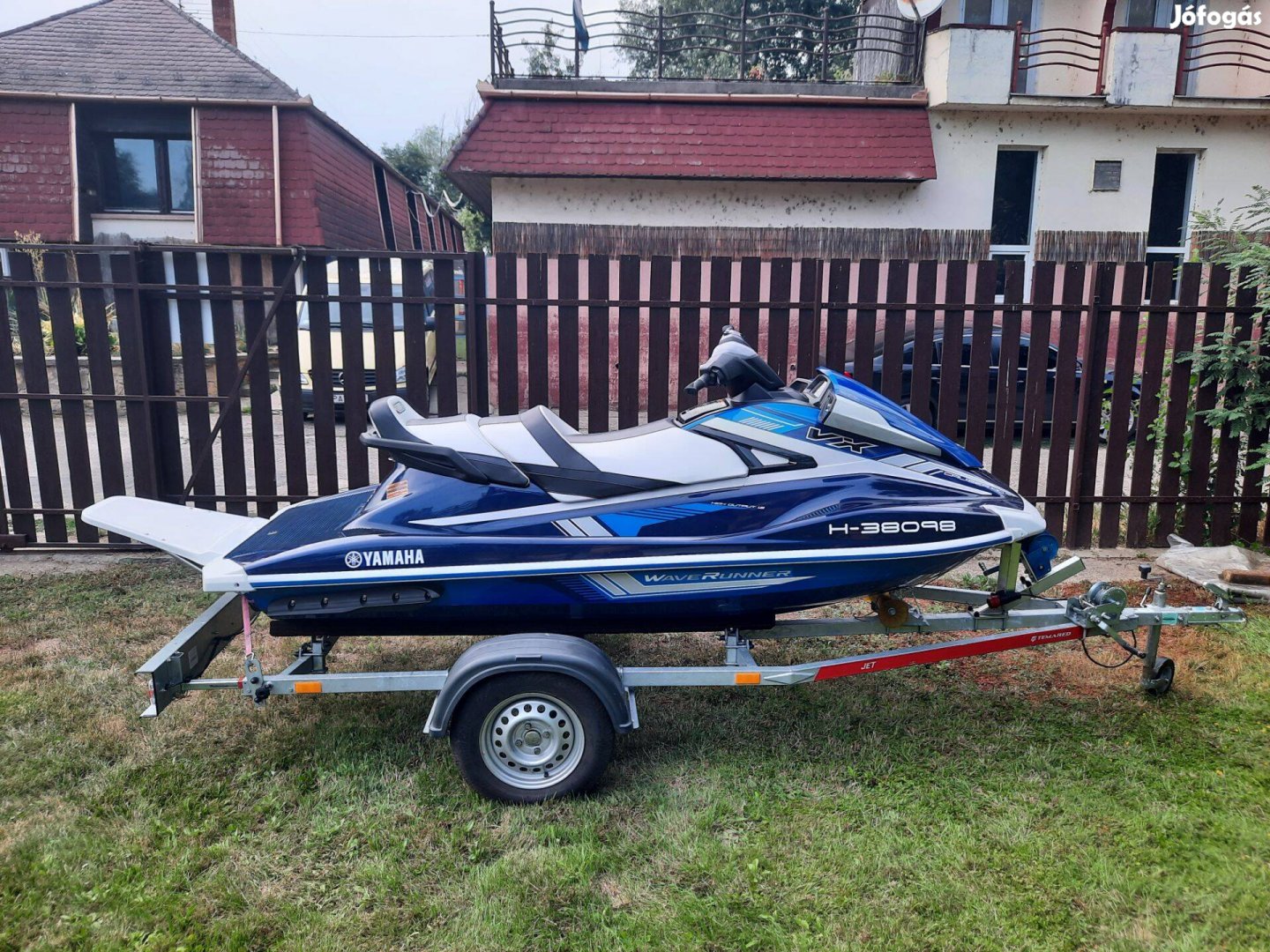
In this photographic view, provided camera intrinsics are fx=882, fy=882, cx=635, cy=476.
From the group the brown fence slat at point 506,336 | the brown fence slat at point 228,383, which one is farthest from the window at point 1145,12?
the brown fence slat at point 228,383

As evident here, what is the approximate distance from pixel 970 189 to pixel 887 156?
1.60m

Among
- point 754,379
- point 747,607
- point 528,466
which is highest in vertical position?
point 754,379

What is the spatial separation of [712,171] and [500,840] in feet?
36.8

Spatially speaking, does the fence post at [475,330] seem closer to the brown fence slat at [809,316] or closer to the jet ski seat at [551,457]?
the brown fence slat at [809,316]

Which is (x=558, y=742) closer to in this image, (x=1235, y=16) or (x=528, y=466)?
(x=528, y=466)

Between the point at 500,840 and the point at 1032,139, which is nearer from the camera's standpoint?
the point at 500,840

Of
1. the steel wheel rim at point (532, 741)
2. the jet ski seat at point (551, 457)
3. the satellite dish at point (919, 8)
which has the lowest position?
the steel wheel rim at point (532, 741)

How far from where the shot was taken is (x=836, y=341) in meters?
5.88

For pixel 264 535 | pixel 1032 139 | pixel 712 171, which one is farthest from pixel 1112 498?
pixel 1032 139

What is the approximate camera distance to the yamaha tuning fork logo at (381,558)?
315cm

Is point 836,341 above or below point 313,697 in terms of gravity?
above

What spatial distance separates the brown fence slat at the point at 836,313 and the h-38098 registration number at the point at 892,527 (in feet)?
8.80

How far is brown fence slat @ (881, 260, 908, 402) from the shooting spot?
18.9ft

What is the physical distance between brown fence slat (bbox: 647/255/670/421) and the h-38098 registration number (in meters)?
2.72
